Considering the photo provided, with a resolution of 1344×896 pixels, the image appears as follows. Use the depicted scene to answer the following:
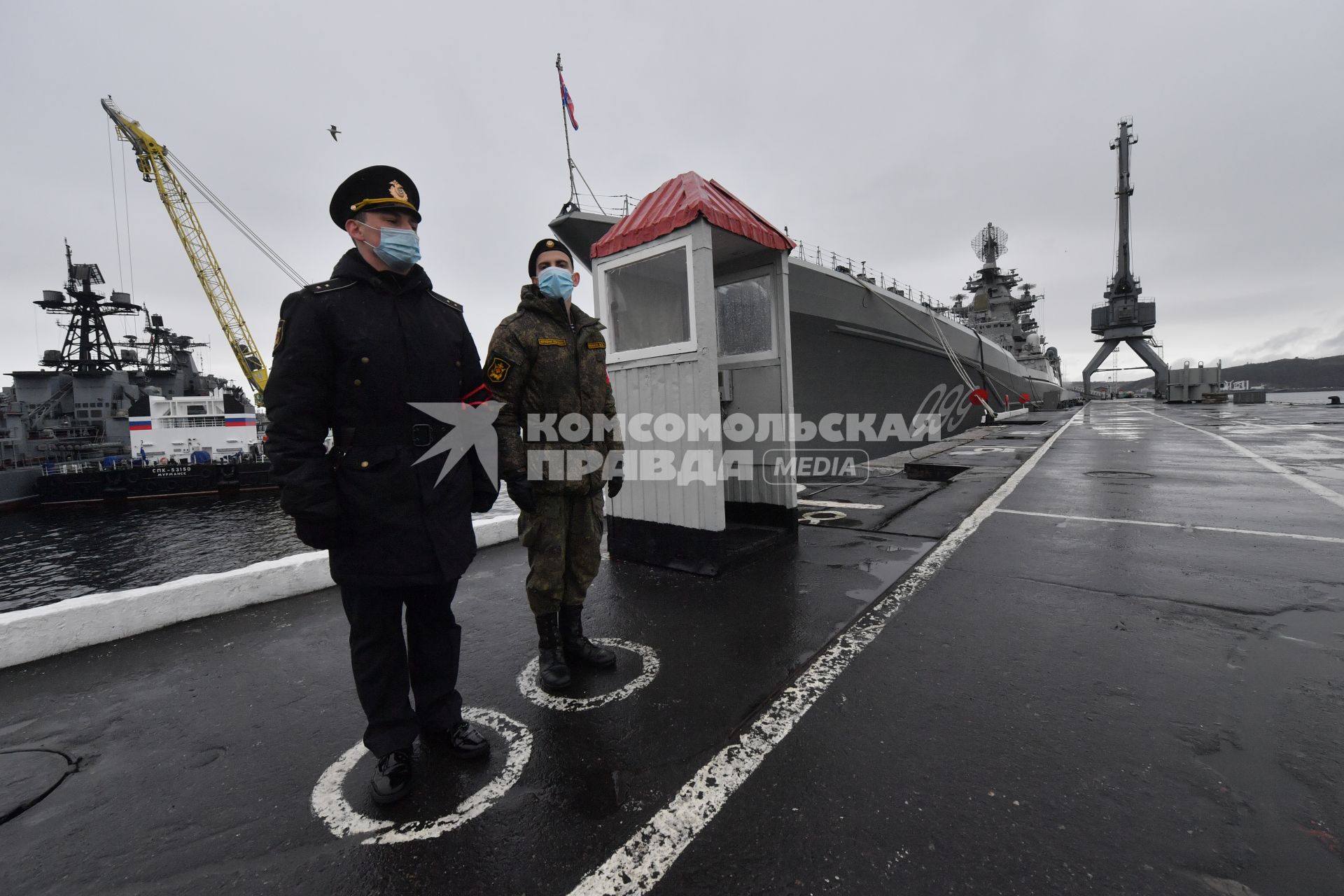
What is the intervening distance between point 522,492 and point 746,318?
3269 mm

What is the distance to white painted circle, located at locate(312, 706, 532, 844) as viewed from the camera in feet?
5.28

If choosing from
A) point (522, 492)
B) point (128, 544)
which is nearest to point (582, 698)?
point (522, 492)

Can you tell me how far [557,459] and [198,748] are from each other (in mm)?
1821

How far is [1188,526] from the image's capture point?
4594 millimetres

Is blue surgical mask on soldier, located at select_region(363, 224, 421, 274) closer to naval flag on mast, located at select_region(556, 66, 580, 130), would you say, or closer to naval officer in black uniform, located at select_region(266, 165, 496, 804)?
naval officer in black uniform, located at select_region(266, 165, 496, 804)

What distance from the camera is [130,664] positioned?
2770mm

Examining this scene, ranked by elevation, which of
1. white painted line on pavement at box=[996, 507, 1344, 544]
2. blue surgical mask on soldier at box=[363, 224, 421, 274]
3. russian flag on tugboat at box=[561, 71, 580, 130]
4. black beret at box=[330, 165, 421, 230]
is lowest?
white painted line on pavement at box=[996, 507, 1344, 544]

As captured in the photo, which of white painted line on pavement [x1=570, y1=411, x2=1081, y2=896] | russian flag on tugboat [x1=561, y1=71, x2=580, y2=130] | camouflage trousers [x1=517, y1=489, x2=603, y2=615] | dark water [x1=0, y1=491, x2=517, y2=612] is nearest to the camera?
white painted line on pavement [x1=570, y1=411, x2=1081, y2=896]

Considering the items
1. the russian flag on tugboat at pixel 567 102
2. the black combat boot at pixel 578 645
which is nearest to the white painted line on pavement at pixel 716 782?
the black combat boot at pixel 578 645

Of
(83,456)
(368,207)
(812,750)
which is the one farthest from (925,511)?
(83,456)

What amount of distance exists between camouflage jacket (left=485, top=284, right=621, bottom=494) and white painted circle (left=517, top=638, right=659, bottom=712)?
0.92 meters

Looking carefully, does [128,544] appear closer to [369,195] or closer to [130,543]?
[130,543]

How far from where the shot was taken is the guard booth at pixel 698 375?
11.9 feet

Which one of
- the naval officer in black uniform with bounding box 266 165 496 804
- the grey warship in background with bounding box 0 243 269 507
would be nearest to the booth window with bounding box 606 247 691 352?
the naval officer in black uniform with bounding box 266 165 496 804
